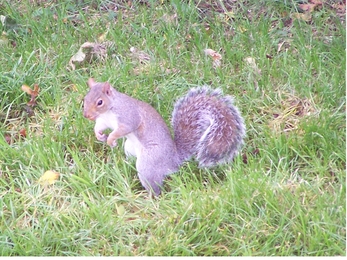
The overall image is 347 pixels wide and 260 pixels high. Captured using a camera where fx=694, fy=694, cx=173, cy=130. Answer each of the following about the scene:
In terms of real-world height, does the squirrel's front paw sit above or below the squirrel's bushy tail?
below

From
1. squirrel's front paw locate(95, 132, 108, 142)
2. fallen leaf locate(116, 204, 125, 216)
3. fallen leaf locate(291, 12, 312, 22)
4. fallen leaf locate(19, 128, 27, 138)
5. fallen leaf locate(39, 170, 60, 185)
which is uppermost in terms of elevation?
fallen leaf locate(291, 12, 312, 22)

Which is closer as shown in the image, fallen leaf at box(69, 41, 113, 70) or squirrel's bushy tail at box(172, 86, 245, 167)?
squirrel's bushy tail at box(172, 86, 245, 167)

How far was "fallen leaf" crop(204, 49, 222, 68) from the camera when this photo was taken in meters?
3.75

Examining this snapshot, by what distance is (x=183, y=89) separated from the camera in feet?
11.7

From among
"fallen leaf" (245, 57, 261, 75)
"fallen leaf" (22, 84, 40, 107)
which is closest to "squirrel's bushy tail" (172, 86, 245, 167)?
"fallen leaf" (245, 57, 261, 75)

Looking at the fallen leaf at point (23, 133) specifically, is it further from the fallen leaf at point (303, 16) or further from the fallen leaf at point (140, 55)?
the fallen leaf at point (303, 16)

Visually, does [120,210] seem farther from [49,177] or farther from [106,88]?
[106,88]

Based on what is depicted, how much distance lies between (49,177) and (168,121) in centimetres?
67

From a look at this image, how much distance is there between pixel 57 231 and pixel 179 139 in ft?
2.35

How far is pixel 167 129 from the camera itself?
3178mm

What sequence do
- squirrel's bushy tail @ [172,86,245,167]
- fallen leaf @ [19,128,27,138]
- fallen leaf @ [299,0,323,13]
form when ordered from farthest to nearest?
1. fallen leaf @ [299,0,323,13]
2. fallen leaf @ [19,128,27,138]
3. squirrel's bushy tail @ [172,86,245,167]

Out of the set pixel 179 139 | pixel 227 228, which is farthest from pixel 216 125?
pixel 227 228

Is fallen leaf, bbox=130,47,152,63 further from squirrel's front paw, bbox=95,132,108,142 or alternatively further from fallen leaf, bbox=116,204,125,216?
fallen leaf, bbox=116,204,125,216

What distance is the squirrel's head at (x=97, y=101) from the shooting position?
304 centimetres
